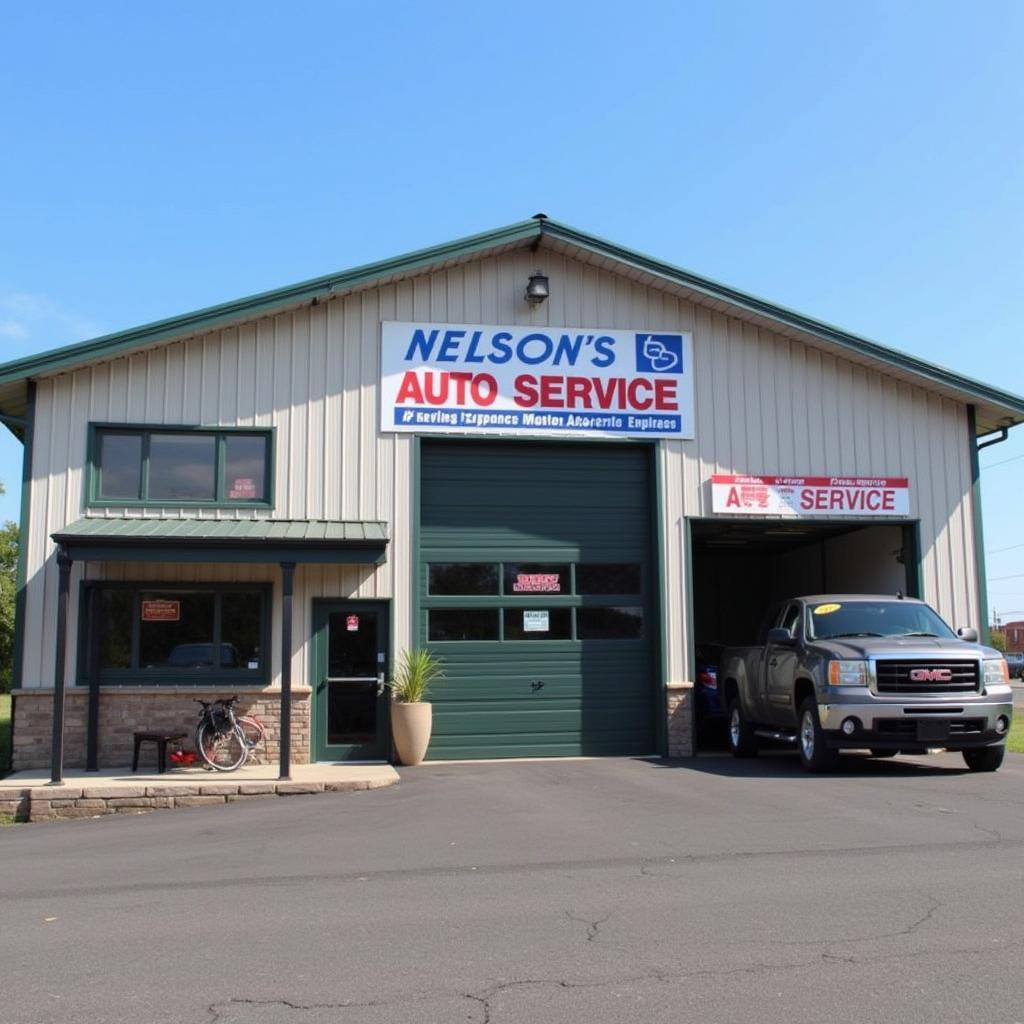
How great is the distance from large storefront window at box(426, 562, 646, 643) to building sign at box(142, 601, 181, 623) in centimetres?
352

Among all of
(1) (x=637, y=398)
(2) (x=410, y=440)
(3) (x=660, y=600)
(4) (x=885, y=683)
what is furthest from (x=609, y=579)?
(4) (x=885, y=683)

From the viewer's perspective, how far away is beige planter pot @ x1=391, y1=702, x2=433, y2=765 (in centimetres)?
1541

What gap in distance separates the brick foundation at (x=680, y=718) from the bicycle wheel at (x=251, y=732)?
592 cm

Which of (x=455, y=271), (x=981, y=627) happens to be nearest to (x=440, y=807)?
(x=455, y=271)

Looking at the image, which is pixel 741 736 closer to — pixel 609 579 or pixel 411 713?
pixel 609 579

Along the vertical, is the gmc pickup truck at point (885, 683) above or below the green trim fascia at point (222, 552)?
below

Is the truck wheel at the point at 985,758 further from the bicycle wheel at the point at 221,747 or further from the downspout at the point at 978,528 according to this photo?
the bicycle wheel at the point at 221,747

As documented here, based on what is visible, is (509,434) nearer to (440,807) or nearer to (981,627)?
(440,807)

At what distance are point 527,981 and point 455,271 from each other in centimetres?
1311

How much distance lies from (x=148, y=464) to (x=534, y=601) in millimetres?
5888

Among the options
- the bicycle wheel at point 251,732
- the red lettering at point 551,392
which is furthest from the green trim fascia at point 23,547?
the red lettering at point 551,392

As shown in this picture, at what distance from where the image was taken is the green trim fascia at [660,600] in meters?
16.6

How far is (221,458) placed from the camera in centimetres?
1584

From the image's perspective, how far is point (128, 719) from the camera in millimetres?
15047
